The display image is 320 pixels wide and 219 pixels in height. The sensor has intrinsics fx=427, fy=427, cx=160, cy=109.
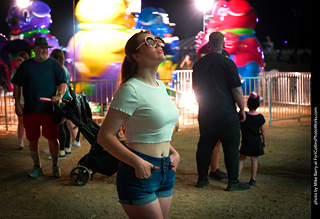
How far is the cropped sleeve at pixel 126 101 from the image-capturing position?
2.61 metres

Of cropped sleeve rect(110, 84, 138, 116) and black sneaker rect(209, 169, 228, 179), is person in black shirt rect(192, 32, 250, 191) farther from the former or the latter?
cropped sleeve rect(110, 84, 138, 116)

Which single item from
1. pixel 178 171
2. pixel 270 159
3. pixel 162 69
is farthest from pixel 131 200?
pixel 162 69

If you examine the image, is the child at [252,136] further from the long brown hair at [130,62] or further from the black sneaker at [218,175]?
the long brown hair at [130,62]

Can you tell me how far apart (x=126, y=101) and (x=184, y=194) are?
3356 mm

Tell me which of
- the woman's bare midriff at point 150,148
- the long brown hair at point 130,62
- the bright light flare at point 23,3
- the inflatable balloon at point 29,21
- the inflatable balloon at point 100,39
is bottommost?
the woman's bare midriff at point 150,148

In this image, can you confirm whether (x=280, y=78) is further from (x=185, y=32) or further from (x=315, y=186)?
(x=185, y=32)

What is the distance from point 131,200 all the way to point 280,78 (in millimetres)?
11743

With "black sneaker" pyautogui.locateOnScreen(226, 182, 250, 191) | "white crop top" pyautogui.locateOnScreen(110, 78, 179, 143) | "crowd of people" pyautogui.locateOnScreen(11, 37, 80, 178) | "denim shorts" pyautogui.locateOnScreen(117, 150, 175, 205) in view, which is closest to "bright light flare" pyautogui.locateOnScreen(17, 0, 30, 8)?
"crowd of people" pyautogui.locateOnScreen(11, 37, 80, 178)

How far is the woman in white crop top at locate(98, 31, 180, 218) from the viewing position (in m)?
2.61

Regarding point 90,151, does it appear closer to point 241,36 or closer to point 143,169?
point 143,169

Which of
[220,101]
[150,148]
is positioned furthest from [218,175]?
[150,148]

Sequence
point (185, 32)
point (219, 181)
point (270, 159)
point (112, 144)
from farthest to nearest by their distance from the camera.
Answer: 1. point (185, 32)
2. point (270, 159)
3. point (219, 181)
4. point (112, 144)

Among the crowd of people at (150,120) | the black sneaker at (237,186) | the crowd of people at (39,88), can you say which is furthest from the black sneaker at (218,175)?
the crowd of people at (39,88)

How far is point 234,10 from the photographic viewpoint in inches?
670
